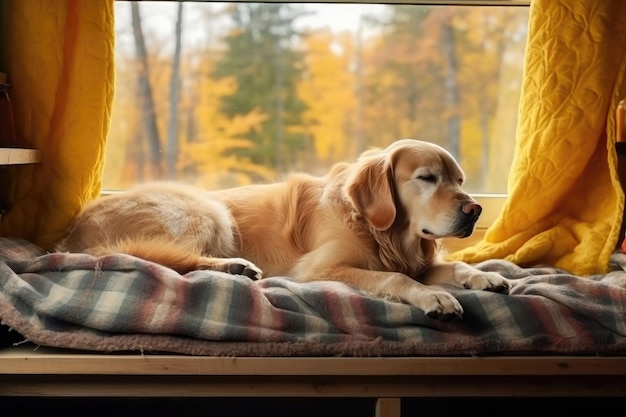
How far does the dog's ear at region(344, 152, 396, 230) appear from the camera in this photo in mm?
1742

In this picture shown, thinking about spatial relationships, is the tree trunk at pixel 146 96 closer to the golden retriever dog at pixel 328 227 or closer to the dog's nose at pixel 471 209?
the golden retriever dog at pixel 328 227

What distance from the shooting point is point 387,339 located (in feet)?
4.65

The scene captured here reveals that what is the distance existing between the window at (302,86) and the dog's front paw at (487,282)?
2.61ft

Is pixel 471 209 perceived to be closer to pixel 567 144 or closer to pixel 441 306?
pixel 441 306

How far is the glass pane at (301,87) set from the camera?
90.6 inches

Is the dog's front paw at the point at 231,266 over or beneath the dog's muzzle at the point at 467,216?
beneath

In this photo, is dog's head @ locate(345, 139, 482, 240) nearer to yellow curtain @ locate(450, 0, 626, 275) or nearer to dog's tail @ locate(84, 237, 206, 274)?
yellow curtain @ locate(450, 0, 626, 275)

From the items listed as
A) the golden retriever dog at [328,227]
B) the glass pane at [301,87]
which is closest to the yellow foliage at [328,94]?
the glass pane at [301,87]

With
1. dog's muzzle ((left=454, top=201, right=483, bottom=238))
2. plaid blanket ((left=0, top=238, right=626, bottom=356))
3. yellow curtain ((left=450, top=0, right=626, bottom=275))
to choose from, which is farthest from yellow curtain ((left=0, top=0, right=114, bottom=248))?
yellow curtain ((left=450, top=0, right=626, bottom=275))

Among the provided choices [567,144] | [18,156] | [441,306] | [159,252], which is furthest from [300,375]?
[567,144]

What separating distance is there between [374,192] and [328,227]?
17cm

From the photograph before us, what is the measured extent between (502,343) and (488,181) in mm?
1073

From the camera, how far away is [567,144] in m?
1.98
